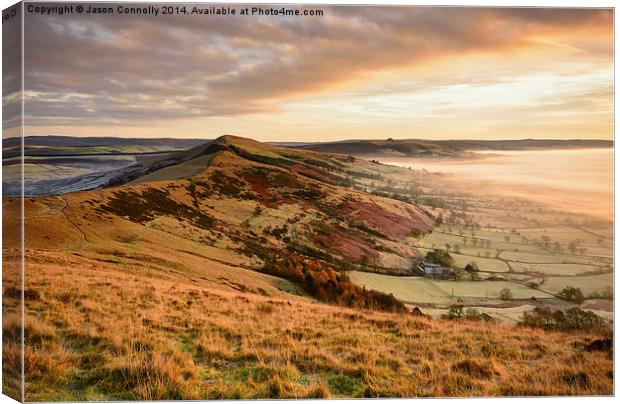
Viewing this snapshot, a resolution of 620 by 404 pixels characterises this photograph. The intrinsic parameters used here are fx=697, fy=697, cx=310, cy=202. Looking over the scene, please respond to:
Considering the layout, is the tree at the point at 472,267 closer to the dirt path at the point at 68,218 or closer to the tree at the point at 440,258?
the tree at the point at 440,258

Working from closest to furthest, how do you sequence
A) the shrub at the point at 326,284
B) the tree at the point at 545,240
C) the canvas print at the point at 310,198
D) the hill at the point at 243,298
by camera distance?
the hill at the point at 243,298 → the canvas print at the point at 310,198 → the shrub at the point at 326,284 → the tree at the point at 545,240

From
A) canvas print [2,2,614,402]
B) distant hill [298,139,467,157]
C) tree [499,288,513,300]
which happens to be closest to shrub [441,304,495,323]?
canvas print [2,2,614,402]

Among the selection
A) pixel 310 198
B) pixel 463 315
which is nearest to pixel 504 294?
pixel 463 315

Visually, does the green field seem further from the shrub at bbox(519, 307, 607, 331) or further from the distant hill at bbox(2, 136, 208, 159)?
the distant hill at bbox(2, 136, 208, 159)

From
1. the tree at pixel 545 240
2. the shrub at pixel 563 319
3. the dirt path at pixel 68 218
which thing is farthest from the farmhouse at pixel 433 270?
the dirt path at pixel 68 218

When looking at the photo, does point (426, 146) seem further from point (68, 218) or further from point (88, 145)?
point (68, 218)
